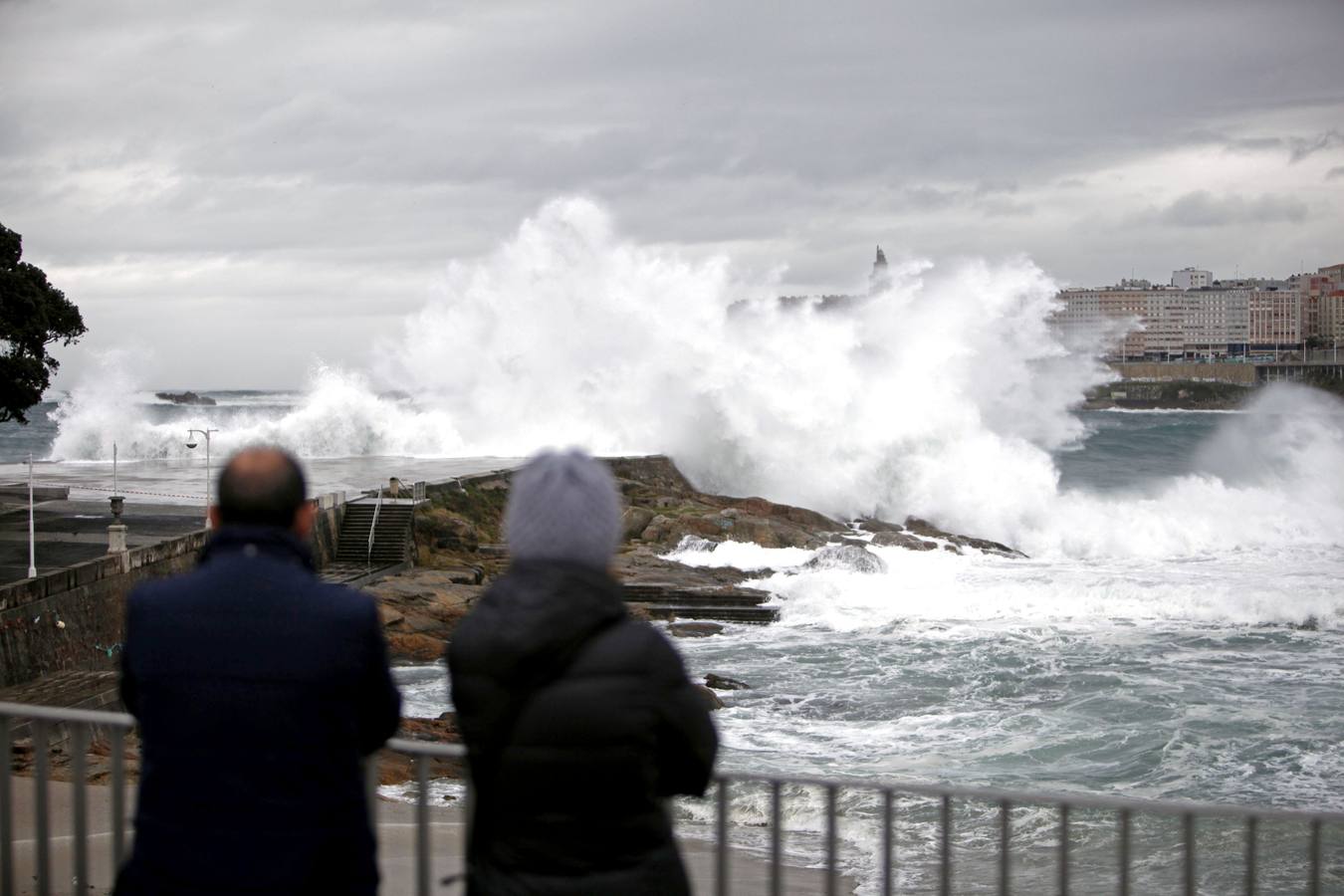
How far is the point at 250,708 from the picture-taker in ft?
8.42

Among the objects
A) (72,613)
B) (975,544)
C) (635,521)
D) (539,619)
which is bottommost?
(975,544)

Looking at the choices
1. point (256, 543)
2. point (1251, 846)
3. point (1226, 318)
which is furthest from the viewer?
point (1226, 318)

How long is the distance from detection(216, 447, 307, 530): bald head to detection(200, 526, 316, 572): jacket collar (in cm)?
2

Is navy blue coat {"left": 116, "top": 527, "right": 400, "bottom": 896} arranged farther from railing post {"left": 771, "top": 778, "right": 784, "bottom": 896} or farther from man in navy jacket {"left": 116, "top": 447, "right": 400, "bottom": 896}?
railing post {"left": 771, "top": 778, "right": 784, "bottom": 896}

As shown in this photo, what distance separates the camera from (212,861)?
2582 millimetres

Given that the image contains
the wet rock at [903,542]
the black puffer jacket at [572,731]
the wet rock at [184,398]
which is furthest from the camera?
the wet rock at [184,398]

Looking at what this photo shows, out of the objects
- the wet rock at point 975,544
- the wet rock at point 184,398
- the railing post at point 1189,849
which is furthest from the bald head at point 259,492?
the wet rock at point 184,398

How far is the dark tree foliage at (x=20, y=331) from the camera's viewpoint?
27859 millimetres

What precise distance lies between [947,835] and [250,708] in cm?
194

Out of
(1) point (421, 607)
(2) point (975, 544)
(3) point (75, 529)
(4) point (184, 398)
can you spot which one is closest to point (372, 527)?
(1) point (421, 607)

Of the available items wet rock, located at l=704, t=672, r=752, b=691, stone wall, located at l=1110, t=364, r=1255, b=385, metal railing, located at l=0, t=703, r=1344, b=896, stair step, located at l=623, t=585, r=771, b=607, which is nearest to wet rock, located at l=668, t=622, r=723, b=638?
stair step, located at l=623, t=585, r=771, b=607

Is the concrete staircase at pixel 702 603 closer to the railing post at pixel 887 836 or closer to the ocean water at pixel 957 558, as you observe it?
the ocean water at pixel 957 558

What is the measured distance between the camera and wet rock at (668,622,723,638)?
2062cm

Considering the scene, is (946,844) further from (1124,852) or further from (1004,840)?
(1124,852)
